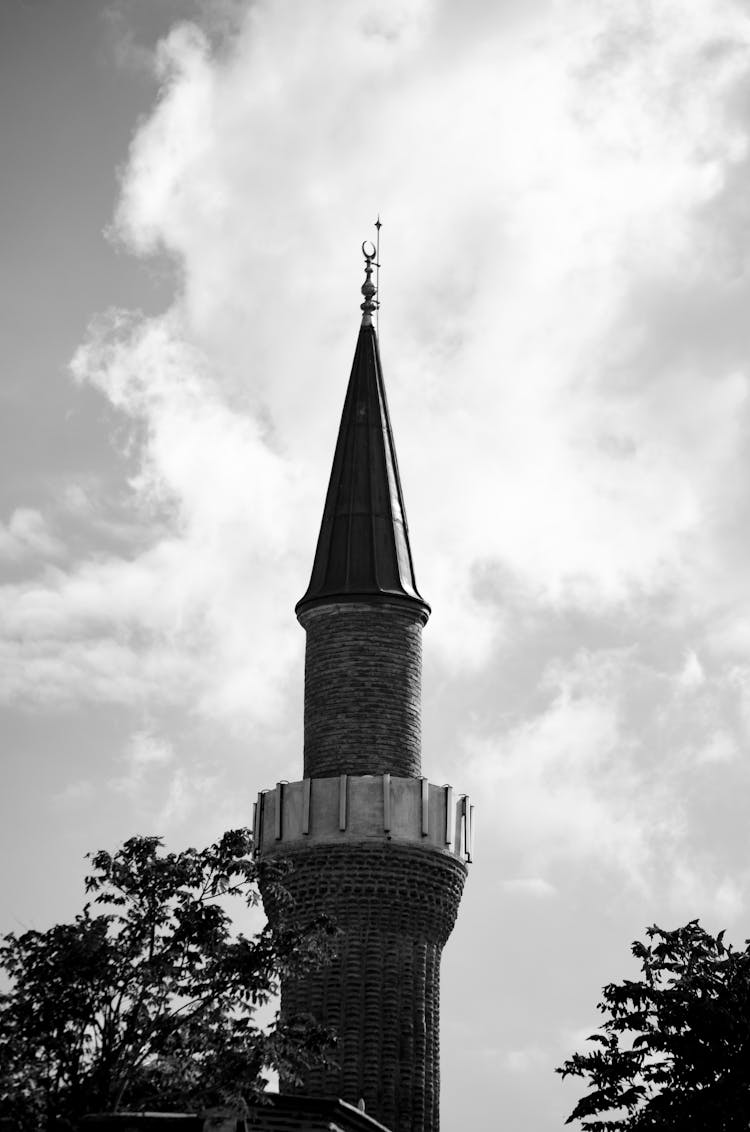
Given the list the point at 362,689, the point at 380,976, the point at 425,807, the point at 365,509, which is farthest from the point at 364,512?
the point at 380,976

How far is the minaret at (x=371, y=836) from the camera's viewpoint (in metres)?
32.6

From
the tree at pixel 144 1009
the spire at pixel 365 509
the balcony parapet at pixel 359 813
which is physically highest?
the spire at pixel 365 509

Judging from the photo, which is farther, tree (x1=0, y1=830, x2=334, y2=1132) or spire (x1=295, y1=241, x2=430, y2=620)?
spire (x1=295, y1=241, x2=430, y2=620)

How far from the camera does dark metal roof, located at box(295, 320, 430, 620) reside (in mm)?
35969

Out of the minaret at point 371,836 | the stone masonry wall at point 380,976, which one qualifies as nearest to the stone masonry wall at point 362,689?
the minaret at point 371,836

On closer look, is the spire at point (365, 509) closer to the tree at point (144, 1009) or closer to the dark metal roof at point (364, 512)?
the dark metal roof at point (364, 512)

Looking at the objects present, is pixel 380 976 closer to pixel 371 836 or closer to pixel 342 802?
pixel 371 836

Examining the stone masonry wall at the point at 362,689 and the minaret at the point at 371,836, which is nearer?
the minaret at the point at 371,836

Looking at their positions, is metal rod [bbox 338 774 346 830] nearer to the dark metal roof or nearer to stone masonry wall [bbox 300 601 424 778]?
stone masonry wall [bbox 300 601 424 778]

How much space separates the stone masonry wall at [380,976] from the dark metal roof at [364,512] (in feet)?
17.1

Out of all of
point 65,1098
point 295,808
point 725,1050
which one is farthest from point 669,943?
point 65,1098

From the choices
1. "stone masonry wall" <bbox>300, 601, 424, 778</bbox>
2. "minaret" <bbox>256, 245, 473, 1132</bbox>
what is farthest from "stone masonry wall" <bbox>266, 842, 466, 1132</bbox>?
"stone masonry wall" <bbox>300, 601, 424, 778</bbox>

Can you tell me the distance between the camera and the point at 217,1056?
25.6 meters

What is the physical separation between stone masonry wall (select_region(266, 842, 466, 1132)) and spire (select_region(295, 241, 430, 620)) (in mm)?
5214
